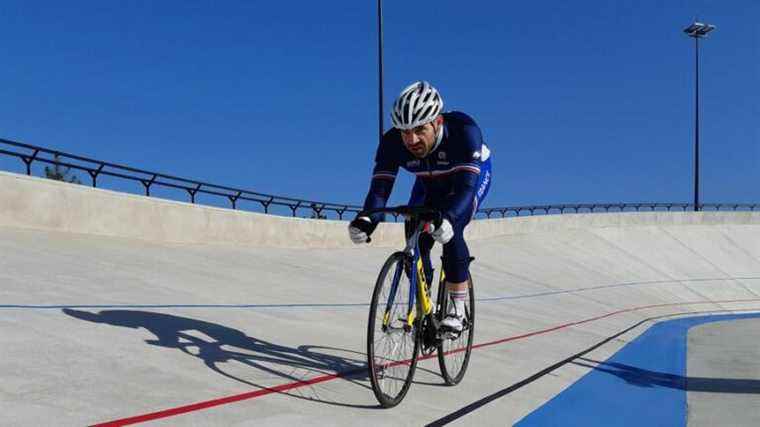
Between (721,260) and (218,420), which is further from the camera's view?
(721,260)

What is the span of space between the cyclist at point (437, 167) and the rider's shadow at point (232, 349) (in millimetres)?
1036

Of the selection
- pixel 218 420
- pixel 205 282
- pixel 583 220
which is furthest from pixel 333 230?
pixel 583 220

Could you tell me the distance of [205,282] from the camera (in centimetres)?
847

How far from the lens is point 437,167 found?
4.24 m

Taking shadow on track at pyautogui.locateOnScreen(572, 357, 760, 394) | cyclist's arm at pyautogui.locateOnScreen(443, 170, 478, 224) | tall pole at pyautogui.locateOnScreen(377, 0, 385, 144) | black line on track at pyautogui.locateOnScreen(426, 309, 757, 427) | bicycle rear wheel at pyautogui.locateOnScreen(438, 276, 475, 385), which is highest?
tall pole at pyautogui.locateOnScreen(377, 0, 385, 144)

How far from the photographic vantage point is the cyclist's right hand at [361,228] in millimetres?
3955

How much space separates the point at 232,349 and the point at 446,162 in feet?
7.06

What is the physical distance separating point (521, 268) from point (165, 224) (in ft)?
43.8

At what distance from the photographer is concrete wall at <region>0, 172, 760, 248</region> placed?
9805mm

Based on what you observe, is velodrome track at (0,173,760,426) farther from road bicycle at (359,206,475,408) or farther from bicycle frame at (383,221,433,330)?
bicycle frame at (383,221,433,330)

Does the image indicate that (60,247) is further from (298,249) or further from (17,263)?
(298,249)

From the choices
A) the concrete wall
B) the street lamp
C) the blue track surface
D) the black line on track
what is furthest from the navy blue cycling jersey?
the street lamp

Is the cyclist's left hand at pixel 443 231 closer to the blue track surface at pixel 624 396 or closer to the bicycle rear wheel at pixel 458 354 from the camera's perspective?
the bicycle rear wheel at pixel 458 354

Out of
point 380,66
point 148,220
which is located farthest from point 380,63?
point 148,220
